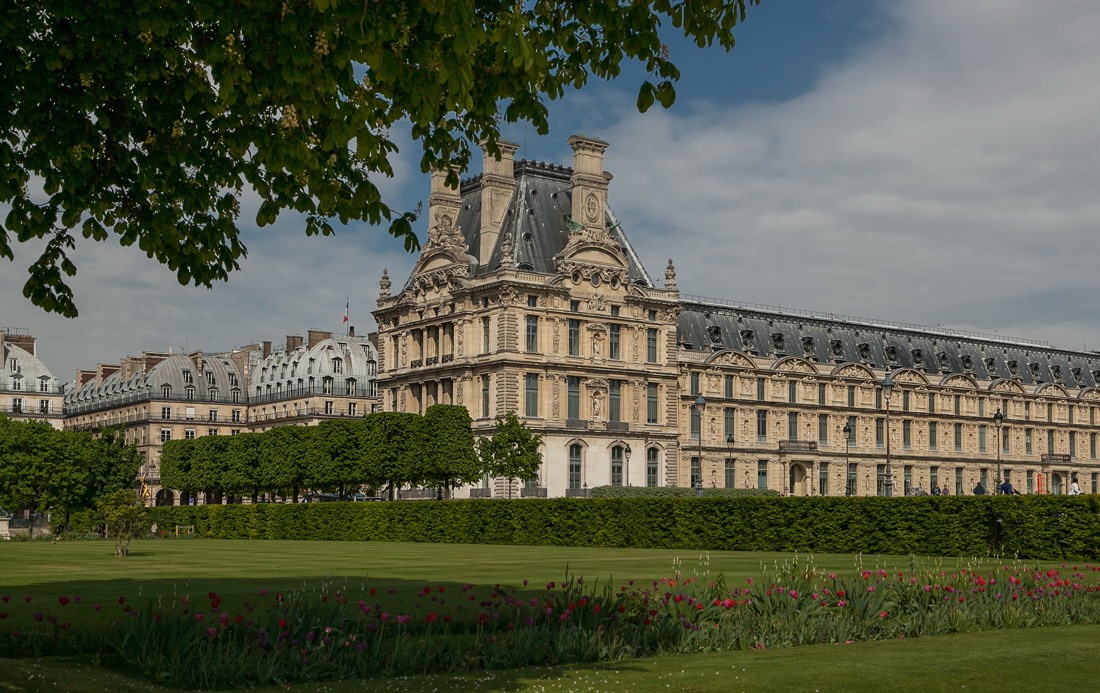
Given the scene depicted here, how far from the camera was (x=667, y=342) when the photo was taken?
92812 mm

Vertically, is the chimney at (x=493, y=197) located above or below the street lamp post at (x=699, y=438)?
above

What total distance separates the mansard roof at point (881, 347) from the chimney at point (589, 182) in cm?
1749

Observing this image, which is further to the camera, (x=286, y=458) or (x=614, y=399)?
(x=614, y=399)

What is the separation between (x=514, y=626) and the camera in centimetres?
1666

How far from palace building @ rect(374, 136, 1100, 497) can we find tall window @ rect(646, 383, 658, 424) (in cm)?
13

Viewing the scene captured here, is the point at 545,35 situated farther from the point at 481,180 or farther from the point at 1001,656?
the point at 481,180

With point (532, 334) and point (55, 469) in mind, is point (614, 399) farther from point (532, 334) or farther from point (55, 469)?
point (55, 469)

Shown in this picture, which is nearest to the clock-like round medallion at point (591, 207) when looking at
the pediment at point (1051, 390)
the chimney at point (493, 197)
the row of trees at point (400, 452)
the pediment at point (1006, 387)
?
the chimney at point (493, 197)

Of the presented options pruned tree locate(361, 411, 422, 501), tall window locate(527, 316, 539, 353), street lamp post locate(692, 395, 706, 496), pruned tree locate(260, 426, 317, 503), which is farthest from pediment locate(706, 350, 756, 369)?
pruned tree locate(260, 426, 317, 503)

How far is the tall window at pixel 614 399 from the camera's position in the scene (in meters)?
89.2

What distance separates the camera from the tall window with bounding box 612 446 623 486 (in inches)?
3479

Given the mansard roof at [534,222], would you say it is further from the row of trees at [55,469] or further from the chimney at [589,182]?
the row of trees at [55,469]

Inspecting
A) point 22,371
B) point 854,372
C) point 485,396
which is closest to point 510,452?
point 485,396

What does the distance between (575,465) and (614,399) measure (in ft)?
19.3
